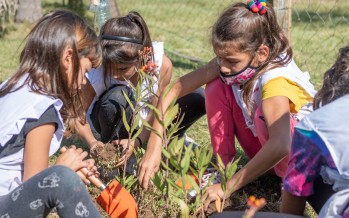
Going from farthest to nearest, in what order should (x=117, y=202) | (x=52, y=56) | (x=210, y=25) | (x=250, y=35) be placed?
(x=210, y=25) → (x=250, y=35) → (x=117, y=202) → (x=52, y=56)

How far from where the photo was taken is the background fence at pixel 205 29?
6016 mm

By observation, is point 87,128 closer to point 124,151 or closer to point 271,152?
point 124,151

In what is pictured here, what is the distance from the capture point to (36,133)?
226 centimetres

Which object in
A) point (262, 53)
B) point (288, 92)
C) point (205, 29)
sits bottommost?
point (205, 29)

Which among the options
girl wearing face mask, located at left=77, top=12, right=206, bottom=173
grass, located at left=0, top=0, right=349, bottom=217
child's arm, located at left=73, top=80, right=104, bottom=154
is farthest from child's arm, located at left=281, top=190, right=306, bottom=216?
grass, located at left=0, top=0, right=349, bottom=217

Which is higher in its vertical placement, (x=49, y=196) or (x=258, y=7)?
(x=258, y=7)

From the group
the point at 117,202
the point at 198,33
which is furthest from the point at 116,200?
the point at 198,33

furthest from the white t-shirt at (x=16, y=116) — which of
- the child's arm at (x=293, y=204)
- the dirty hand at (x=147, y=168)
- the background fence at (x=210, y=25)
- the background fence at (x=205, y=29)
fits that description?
the background fence at (x=210, y=25)

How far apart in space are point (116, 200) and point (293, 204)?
25.9 inches

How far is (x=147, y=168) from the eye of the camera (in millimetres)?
2604

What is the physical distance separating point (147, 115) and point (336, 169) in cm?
142

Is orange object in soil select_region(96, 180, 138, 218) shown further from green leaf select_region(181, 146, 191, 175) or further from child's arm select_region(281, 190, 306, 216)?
child's arm select_region(281, 190, 306, 216)

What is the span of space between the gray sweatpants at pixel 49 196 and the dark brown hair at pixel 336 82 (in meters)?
0.80

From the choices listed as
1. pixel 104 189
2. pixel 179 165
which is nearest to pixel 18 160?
pixel 104 189
